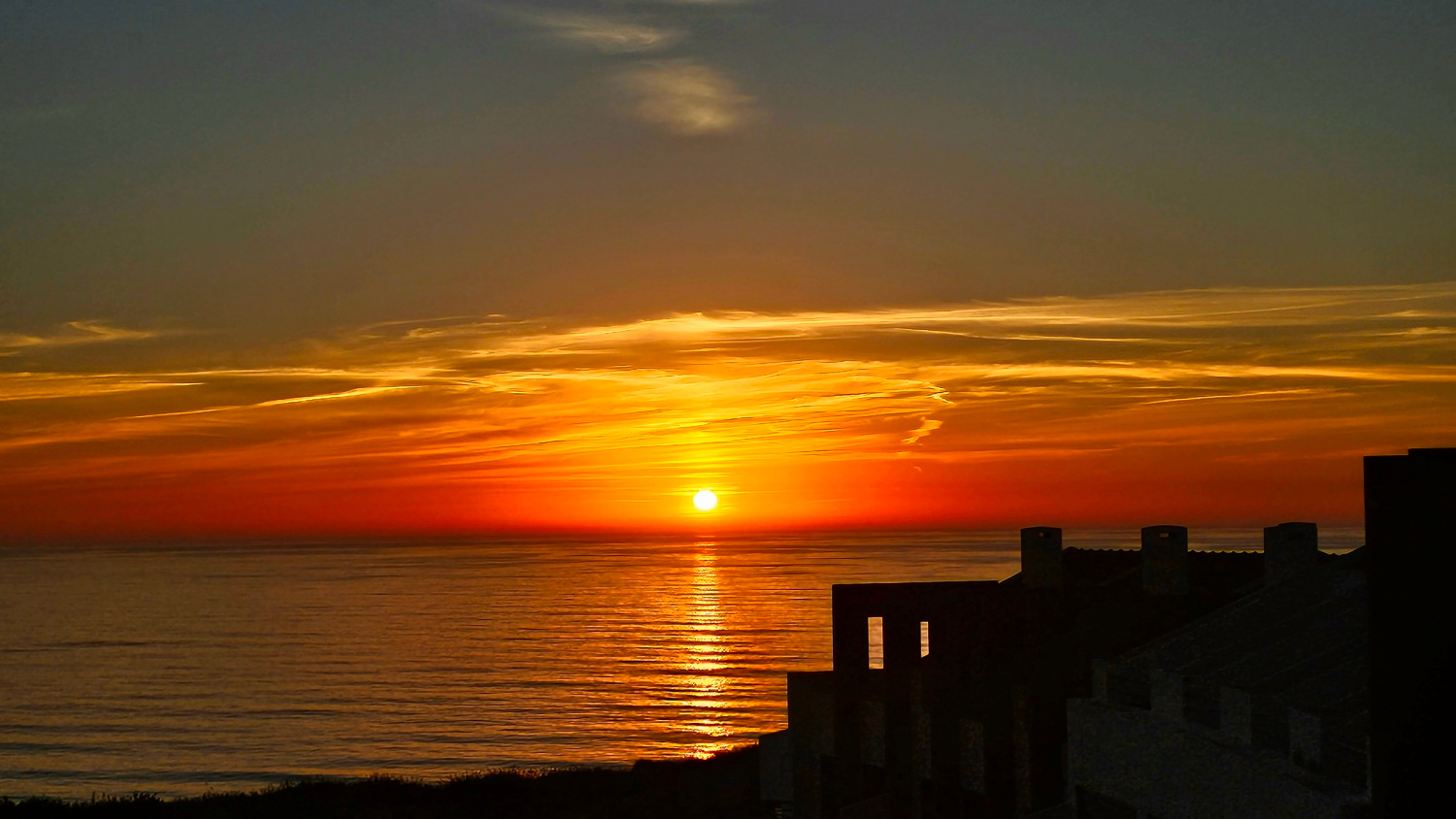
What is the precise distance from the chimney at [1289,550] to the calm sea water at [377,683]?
40.2 meters

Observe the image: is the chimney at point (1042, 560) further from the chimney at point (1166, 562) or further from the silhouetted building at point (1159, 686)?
the chimney at point (1166, 562)

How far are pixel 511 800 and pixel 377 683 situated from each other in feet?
147

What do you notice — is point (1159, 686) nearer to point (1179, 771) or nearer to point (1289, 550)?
point (1179, 771)

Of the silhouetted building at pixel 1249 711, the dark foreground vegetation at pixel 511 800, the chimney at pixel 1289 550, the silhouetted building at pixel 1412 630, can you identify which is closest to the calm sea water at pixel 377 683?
the dark foreground vegetation at pixel 511 800

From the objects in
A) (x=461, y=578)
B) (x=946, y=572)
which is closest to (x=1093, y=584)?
(x=946, y=572)

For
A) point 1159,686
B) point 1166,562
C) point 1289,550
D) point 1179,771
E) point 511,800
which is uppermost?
point 1289,550

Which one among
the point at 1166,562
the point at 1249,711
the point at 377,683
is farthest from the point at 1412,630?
the point at 377,683

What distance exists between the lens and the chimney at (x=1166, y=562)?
26.8 meters

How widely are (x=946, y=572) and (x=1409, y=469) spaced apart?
539ft

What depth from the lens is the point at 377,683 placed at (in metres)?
83.4

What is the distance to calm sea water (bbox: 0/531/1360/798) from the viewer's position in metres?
60.1

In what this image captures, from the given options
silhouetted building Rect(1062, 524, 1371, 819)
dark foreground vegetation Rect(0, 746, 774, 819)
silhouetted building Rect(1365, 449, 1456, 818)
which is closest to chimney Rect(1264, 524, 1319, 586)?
silhouetted building Rect(1062, 524, 1371, 819)

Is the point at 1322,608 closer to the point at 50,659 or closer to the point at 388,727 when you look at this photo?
the point at 388,727

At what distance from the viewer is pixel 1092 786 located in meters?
20.4
